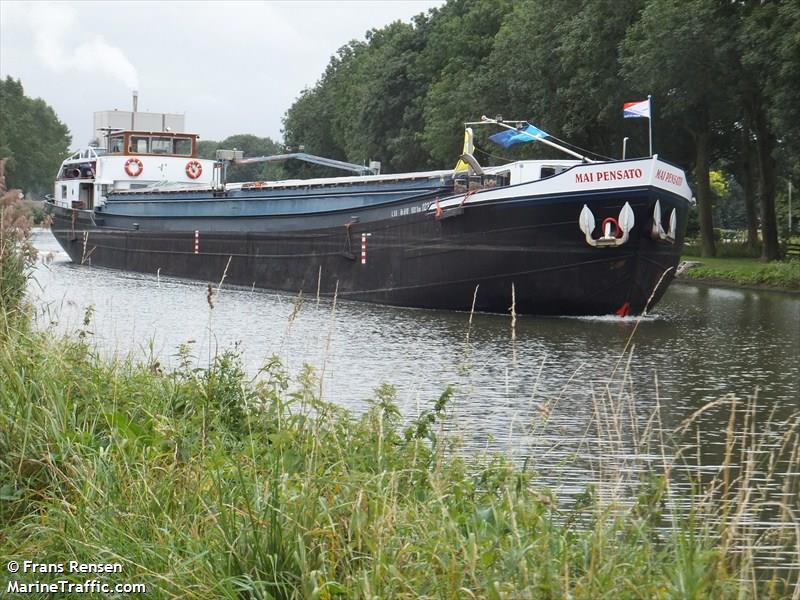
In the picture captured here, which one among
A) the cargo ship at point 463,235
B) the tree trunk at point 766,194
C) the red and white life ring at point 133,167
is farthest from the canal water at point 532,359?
the red and white life ring at point 133,167

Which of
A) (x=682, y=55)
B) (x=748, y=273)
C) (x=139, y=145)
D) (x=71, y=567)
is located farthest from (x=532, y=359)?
(x=139, y=145)

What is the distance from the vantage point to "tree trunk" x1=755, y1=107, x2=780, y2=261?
1342 inches

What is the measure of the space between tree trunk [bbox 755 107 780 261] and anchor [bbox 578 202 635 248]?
15.3 metres

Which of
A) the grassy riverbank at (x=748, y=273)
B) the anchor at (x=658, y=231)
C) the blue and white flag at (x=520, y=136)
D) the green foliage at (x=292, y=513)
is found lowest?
the green foliage at (x=292, y=513)

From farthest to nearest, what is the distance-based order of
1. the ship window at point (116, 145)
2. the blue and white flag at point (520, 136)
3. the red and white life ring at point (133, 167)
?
1. the ship window at point (116, 145)
2. the red and white life ring at point (133, 167)
3. the blue and white flag at point (520, 136)

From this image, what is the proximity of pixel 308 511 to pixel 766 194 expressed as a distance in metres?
32.1

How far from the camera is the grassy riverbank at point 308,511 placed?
4148mm

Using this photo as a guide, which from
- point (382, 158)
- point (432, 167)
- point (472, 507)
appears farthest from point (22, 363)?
point (382, 158)

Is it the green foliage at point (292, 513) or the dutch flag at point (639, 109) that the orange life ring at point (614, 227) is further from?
the green foliage at point (292, 513)

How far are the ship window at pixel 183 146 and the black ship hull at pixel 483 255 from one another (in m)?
12.5

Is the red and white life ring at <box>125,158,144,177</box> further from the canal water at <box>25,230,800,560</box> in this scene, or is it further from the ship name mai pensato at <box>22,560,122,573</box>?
the ship name mai pensato at <box>22,560,122,573</box>

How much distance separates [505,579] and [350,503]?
33.7 inches

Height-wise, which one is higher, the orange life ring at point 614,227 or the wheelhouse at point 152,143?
the wheelhouse at point 152,143

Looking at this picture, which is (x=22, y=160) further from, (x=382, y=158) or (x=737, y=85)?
(x=737, y=85)
